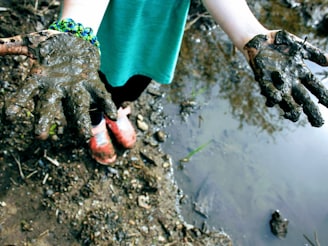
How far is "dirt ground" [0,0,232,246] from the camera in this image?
2078 millimetres

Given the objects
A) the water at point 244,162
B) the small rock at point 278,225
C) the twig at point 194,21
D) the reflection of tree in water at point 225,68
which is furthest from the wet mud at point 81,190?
the twig at point 194,21

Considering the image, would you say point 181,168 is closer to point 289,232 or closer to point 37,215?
point 289,232

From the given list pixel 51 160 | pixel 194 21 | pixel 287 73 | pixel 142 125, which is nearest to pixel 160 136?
pixel 142 125

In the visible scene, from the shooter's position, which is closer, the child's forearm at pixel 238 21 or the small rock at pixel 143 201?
the child's forearm at pixel 238 21

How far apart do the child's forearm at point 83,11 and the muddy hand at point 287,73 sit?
21.9 inches

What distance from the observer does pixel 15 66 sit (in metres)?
2.53

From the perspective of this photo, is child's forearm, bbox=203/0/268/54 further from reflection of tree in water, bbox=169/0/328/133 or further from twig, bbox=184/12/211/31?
twig, bbox=184/12/211/31

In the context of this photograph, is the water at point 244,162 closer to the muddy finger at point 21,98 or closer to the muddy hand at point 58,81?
the muddy hand at point 58,81

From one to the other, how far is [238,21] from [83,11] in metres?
0.58

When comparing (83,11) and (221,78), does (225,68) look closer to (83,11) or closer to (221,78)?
(221,78)

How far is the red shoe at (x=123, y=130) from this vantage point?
241cm

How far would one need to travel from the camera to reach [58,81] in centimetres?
121

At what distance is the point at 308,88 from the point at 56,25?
2.93ft

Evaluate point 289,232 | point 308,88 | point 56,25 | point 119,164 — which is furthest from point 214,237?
point 56,25
